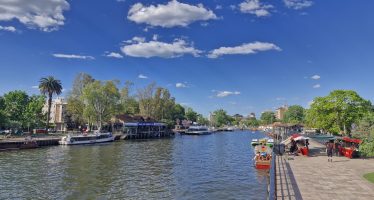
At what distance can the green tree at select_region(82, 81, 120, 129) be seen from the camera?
9362cm

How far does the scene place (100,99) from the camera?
9444 centimetres

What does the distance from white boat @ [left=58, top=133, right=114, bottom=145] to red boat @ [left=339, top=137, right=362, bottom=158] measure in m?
58.0

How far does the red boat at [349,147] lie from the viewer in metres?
34.6

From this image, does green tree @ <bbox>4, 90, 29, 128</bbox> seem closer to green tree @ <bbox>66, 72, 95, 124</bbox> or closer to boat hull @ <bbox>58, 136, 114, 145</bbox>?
green tree @ <bbox>66, 72, 95, 124</bbox>

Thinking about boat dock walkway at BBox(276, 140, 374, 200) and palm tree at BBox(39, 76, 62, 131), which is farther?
palm tree at BBox(39, 76, 62, 131)

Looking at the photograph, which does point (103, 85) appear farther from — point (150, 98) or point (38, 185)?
point (38, 185)

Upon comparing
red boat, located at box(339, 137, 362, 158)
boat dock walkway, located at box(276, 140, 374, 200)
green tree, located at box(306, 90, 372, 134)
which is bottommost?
boat dock walkway, located at box(276, 140, 374, 200)

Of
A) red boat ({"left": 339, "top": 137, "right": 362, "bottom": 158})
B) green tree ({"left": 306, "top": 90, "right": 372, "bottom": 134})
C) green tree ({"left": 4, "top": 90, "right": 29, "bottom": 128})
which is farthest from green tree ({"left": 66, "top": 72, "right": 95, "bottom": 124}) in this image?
red boat ({"left": 339, "top": 137, "right": 362, "bottom": 158})

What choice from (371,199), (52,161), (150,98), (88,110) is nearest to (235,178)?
(371,199)

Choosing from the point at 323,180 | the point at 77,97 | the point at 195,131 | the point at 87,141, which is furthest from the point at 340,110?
the point at 195,131

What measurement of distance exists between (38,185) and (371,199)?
86.8 ft

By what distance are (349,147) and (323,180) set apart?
1659 centimetres

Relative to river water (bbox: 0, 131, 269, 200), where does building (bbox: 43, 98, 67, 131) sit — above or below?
above

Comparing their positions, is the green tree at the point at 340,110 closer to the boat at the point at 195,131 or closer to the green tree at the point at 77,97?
the green tree at the point at 77,97
